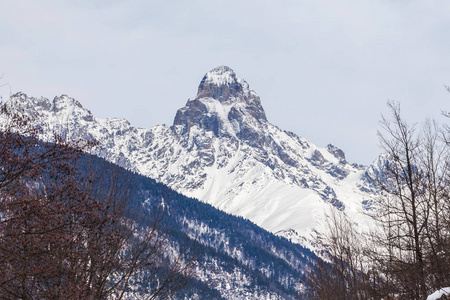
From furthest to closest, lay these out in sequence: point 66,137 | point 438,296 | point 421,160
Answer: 1. point 421,160
2. point 66,137
3. point 438,296

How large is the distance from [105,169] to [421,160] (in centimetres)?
1110

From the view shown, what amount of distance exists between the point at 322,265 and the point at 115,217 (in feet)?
56.4

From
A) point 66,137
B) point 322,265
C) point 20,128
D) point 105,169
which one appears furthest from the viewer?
point 322,265

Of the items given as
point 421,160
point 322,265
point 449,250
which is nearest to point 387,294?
point 449,250

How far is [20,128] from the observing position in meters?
11.4

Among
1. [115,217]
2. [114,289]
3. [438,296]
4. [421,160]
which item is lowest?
[438,296]

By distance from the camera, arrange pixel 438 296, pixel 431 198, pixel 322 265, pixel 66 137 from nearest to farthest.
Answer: pixel 438 296
pixel 66 137
pixel 431 198
pixel 322 265

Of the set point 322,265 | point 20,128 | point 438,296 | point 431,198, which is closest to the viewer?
point 20,128

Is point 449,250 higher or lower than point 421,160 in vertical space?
lower

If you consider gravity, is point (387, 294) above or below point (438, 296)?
above

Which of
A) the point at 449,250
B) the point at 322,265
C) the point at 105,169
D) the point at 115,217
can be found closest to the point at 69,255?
the point at 115,217

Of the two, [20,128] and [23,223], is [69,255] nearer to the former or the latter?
[23,223]

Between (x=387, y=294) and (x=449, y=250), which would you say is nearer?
(x=449, y=250)

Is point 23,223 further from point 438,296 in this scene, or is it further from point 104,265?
point 438,296
